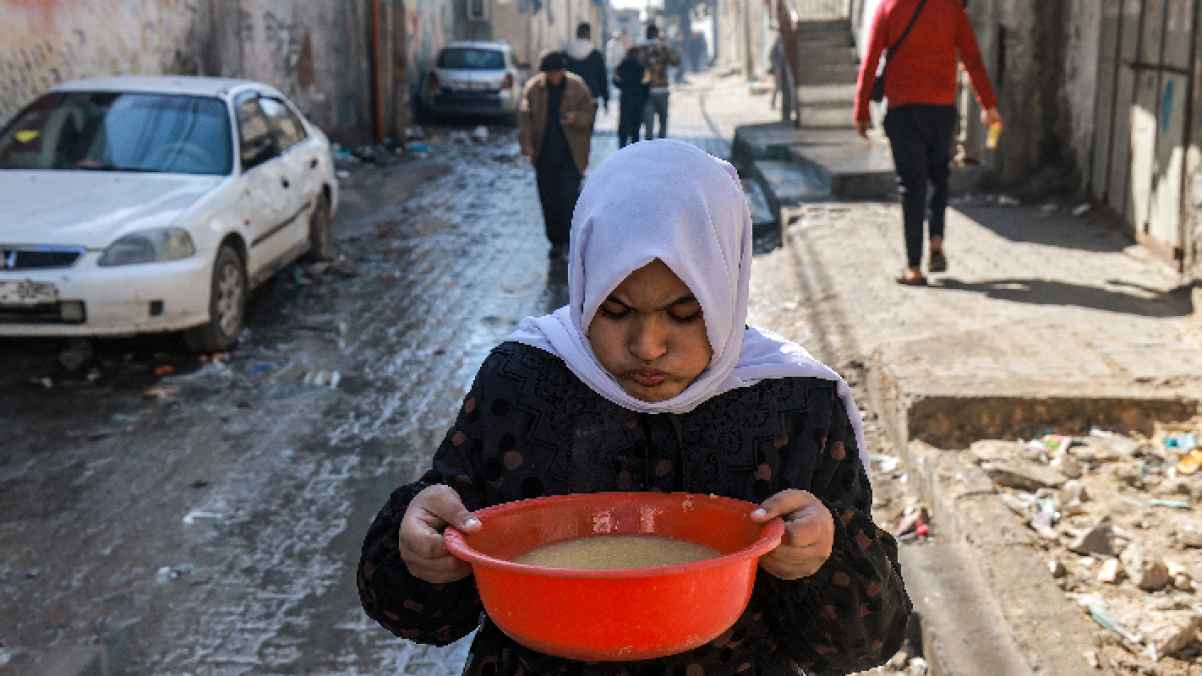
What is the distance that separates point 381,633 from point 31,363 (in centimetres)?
418

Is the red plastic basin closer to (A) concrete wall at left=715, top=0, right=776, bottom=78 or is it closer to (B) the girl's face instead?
(B) the girl's face

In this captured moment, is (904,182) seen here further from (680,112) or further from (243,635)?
(680,112)

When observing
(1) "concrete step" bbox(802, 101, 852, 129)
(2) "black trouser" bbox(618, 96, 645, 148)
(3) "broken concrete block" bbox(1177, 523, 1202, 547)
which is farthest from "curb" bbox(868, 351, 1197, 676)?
(2) "black trouser" bbox(618, 96, 645, 148)

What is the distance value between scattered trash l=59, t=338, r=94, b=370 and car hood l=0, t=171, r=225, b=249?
70 centimetres

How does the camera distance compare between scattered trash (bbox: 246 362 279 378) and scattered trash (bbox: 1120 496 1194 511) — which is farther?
scattered trash (bbox: 246 362 279 378)

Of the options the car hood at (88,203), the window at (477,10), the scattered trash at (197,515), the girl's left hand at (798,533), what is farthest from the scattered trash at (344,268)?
the window at (477,10)

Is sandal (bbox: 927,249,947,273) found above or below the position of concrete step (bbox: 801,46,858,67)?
below

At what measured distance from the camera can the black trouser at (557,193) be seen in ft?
36.9

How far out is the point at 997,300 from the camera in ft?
24.5

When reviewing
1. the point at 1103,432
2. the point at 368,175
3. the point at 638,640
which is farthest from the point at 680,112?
the point at 638,640

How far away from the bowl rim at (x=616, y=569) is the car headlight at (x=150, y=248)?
6027 millimetres

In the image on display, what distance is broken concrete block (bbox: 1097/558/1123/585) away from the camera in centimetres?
404

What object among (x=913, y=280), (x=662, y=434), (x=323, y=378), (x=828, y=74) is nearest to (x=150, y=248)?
(x=323, y=378)

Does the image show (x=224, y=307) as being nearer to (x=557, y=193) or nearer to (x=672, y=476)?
(x=557, y=193)
